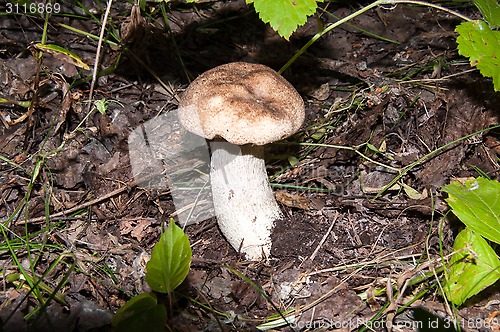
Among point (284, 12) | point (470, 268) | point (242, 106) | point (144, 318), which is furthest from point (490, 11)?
point (144, 318)

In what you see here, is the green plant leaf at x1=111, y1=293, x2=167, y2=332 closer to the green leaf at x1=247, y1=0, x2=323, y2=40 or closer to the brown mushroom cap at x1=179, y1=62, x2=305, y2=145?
the brown mushroom cap at x1=179, y1=62, x2=305, y2=145

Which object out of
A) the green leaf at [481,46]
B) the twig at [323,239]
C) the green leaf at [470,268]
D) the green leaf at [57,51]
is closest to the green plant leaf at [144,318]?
the twig at [323,239]

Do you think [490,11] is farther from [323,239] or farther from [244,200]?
[244,200]

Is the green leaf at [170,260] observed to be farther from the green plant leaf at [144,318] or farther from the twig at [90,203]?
the twig at [90,203]

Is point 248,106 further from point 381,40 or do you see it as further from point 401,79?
point 381,40

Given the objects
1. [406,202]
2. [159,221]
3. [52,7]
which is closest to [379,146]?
[406,202]

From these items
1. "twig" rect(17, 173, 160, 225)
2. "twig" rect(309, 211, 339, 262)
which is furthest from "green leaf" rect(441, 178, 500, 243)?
"twig" rect(17, 173, 160, 225)
